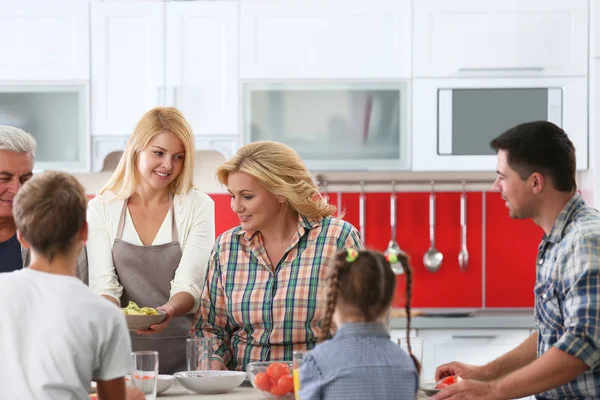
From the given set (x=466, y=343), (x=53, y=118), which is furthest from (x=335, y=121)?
(x=53, y=118)

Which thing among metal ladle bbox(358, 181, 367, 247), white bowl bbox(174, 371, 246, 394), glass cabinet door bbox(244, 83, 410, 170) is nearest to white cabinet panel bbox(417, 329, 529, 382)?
metal ladle bbox(358, 181, 367, 247)

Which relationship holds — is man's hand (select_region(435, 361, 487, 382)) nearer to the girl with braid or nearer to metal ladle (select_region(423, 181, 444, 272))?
the girl with braid

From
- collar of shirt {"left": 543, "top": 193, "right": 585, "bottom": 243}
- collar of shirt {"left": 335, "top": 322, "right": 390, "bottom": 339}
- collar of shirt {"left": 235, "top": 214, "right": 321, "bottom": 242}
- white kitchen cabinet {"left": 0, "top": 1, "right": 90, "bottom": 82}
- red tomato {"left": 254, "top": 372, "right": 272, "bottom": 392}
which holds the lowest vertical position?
red tomato {"left": 254, "top": 372, "right": 272, "bottom": 392}

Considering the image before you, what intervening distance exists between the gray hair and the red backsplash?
2462 mm

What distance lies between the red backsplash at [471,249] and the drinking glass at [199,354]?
101 inches

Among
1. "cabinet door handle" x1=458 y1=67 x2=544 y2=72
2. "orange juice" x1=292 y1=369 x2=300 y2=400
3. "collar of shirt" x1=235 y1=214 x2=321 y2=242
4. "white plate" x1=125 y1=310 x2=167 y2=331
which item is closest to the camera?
"orange juice" x1=292 y1=369 x2=300 y2=400

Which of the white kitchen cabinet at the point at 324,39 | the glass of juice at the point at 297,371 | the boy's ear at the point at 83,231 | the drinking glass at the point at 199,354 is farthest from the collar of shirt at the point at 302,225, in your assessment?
the white kitchen cabinet at the point at 324,39

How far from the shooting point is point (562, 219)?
2.18m

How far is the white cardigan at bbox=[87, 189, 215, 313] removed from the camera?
2.75 m

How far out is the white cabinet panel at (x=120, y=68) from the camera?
14.5ft

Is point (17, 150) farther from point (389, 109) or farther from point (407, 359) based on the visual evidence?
point (389, 109)

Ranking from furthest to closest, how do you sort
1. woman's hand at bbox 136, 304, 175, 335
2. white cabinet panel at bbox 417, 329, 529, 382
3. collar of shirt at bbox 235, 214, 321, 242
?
white cabinet panel at bbox 417, 329, 529, 382 → collar of shirt at bbox 235, 214, 321, 242 → woman's hand at bbox 136, 304, 175, 335

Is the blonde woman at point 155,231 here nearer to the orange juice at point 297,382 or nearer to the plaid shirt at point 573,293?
the orange juice at point 297,382

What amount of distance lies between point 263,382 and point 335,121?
2.49m
